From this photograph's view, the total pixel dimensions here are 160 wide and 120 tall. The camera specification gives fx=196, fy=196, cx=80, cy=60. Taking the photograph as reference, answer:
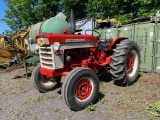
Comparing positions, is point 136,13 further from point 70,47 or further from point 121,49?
point 70,47

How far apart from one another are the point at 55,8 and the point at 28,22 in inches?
148

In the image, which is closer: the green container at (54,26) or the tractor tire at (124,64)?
the tractor tire at (124,64)

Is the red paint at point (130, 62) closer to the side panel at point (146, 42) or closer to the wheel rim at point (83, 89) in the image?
the side panel at point (146, 42)

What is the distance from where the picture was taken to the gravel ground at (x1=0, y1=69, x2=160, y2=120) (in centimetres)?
385

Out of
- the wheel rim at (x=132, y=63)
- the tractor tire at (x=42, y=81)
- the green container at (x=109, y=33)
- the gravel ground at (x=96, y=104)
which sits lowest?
the gravel ground at (x=96, y=104)

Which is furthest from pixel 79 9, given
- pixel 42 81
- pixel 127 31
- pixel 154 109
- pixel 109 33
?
pixel 154 109

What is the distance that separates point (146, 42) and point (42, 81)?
378 centimetres

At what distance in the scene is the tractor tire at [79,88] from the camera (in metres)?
3.93

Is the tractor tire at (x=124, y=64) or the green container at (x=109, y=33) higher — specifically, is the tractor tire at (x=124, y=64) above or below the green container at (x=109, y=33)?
below

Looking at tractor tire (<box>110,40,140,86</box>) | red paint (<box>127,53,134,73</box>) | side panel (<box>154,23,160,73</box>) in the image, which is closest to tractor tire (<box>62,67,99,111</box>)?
tractor tire (<box>110,40,140,86</box>)

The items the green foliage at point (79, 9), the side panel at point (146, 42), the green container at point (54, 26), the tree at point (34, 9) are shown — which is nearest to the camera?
the side panel at point (146, 42)

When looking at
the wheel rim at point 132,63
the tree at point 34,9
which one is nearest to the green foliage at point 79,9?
the tree at point 34,9

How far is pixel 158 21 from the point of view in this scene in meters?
6.31

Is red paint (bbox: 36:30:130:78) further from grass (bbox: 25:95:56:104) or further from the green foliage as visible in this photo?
the green foliage
